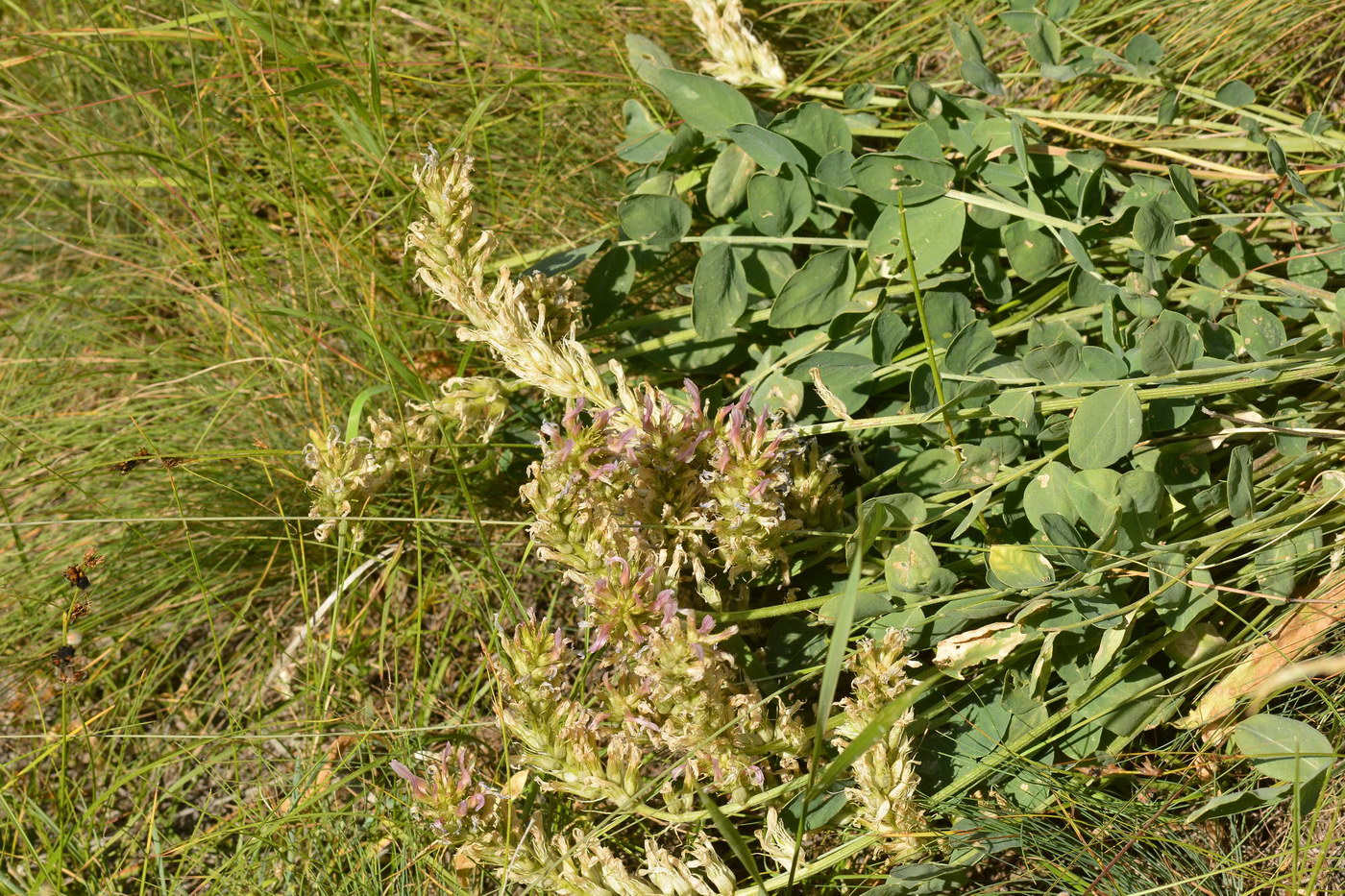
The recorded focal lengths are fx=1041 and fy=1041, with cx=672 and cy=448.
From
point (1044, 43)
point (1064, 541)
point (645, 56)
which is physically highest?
point (645, 56)

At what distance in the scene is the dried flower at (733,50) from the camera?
6.59 feet

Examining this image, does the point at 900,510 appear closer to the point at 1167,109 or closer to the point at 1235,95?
the point at 1167,109

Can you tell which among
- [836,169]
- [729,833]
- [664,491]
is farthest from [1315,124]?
[729,833]

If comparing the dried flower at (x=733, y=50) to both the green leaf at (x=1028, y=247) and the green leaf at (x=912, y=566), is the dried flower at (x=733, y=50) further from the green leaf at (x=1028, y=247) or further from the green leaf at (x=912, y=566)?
the green leaf at (x=912, y=566)

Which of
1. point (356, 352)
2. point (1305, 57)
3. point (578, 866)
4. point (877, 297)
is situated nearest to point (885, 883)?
point (578, 866)

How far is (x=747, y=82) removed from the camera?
204 centimetres

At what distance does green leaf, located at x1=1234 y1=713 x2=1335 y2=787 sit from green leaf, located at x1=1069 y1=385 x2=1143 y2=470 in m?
0.44

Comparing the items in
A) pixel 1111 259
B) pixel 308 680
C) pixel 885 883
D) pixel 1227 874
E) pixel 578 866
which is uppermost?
pixel 308 680

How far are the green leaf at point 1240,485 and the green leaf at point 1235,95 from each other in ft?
2.23

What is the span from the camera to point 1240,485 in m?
1.50

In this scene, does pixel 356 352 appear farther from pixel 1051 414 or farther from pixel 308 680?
pixel 1051 414

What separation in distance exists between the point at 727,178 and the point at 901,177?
32 centimetres

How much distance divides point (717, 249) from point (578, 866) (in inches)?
39.1

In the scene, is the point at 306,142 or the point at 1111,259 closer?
the point at 1111,259
